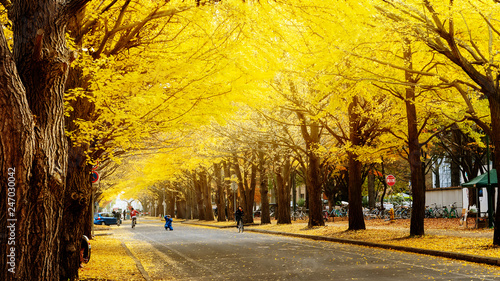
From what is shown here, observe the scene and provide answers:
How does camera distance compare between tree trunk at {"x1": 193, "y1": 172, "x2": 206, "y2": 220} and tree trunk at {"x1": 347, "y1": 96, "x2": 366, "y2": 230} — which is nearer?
tree trunk at {"x1": 347, "y1": 96, "x2": 366, "y2": 230}

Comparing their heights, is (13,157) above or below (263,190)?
above

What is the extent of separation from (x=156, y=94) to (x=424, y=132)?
1624cm

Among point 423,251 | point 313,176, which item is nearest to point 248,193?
point 313,176

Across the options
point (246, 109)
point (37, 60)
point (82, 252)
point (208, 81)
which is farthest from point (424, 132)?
point (37, 60)

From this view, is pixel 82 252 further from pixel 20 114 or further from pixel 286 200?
pixel 286 200

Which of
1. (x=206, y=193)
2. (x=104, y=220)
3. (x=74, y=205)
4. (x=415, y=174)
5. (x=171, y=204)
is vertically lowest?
(x=104, y=220)

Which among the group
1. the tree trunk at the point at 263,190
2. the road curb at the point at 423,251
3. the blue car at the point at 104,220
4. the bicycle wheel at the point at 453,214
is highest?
the tree trunk at the point at 263,190

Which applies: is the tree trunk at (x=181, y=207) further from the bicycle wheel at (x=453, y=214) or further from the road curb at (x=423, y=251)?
the road curb at (x=423, y=251)

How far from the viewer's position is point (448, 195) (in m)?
39.5

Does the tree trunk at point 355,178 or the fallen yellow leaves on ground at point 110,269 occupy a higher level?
the tree trunk at point 355,178

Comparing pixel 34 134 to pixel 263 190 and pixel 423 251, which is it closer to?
pixel 423 251

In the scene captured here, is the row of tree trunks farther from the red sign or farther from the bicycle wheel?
the bicycle wheel

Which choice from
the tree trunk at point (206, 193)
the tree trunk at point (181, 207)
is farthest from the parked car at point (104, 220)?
the tree trunk at point (206, 193)

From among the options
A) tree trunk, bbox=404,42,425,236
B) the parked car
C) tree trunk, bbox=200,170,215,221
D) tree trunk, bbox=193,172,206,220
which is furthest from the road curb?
the parked car
